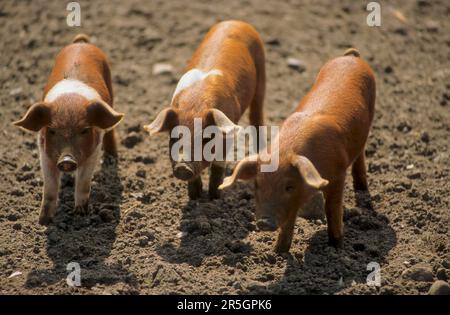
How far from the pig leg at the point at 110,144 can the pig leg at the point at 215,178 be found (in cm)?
116

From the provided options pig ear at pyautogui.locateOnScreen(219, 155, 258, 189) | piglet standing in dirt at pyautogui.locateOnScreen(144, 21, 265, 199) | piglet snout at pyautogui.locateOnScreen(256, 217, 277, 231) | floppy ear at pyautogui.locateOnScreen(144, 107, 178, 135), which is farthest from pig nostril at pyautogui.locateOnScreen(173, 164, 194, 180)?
piglet snout at pyautogui.locateOnScreen(256, 217, 277, 231)

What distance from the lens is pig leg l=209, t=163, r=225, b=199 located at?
21.8 ft

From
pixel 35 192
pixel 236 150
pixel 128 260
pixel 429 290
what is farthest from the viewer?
pixel 236 150

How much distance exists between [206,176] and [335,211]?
1681 mm

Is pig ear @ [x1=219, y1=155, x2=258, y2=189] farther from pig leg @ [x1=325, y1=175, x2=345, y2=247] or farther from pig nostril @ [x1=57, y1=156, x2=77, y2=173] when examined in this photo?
pig nostril @ [x1=57, y1=156, x2=77, y2=173]

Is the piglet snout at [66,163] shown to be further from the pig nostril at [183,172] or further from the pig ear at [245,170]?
the pig ear at [245,170]

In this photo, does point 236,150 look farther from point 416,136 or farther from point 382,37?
point 382,37

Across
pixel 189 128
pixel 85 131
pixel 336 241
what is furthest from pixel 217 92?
pixel 336 241

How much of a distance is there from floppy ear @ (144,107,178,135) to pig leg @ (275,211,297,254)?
1190 mm

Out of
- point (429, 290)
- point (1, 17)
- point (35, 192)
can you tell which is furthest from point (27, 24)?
point (429, 290)

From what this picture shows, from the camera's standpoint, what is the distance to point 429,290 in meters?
5.49

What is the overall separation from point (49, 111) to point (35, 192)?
1056mm

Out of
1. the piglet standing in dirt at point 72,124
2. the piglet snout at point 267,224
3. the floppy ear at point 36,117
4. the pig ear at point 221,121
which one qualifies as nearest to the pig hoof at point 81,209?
the piglet standing in dirt at point 72,124

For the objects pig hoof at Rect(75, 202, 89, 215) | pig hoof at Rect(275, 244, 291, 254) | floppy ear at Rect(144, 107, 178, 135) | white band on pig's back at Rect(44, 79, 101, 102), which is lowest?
pig hoof at Rect(275, 244, 291, 254)
